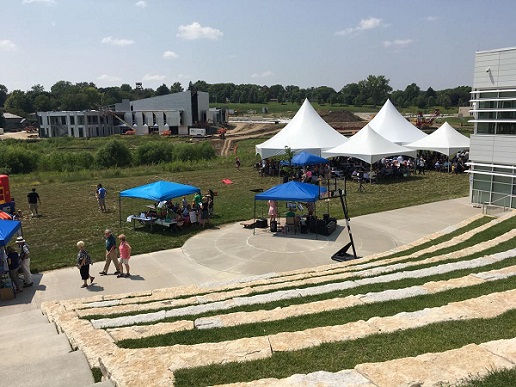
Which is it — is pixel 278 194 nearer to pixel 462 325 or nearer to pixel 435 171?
pixel 462 325

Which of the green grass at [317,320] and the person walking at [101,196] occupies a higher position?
the green grass at [317,320]

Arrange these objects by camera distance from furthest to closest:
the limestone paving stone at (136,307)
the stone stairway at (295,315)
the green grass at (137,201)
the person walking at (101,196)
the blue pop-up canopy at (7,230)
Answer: the person walking at (101,196), the green grass at (137,201), the blue pop-up canopy at (7,230), the limestone paving stone at (136,307), the stone stairway at (295,315)

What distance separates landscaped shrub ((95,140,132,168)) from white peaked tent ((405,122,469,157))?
27.6 m

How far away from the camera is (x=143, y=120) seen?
95.1 meters

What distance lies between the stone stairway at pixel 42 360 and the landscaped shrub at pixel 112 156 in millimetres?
37655

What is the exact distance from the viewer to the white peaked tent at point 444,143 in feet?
105

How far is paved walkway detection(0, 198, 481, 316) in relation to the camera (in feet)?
36.4

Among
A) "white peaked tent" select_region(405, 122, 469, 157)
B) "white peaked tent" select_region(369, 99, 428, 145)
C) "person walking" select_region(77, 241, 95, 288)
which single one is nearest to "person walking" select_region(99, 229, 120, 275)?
"person walking" select_region(77, 241, 95, 288)

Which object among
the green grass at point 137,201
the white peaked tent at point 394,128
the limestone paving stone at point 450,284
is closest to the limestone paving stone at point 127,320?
the limestone paving stone at point 450,284

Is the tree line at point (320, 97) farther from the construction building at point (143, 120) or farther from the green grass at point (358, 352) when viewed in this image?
the green grass at point (358, 352)

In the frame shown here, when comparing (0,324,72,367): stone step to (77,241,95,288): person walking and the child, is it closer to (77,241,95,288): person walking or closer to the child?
(77,241,95,288): person walking

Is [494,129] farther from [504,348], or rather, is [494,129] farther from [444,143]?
[504,348]

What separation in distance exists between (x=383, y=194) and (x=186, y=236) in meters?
12.8

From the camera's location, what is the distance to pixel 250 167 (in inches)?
1462
